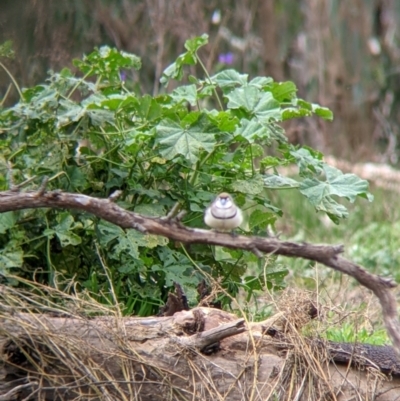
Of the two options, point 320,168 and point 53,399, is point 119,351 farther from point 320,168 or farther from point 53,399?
point 320,168

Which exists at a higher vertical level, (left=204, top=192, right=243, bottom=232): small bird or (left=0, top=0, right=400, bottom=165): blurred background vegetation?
(left=204, top=192, right=243, bottom=232): small bird

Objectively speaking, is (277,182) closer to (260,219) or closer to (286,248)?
(260,219)

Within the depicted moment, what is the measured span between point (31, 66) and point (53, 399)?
3866 mm

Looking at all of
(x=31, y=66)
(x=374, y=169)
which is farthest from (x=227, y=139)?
(x=374, y=169)

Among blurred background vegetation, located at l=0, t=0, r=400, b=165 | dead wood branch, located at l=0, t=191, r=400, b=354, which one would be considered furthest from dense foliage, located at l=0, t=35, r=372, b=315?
blurred background vegetation, located at l=0, t=0, r=400, b=165

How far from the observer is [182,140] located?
332 centimetres

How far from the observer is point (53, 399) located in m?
3.01

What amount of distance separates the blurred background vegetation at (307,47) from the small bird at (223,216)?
4.32 m

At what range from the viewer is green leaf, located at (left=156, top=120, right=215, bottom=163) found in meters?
3.29

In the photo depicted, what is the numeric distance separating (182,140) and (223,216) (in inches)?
15.0

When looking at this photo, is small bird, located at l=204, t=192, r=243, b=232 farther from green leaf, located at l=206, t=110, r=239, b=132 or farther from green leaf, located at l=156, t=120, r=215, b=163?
green leaf, located at l=206, t=110, r=239, b=132

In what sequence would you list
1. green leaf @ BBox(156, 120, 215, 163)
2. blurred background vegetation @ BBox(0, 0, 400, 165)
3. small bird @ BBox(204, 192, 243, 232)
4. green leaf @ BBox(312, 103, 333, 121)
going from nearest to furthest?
small bird @ BBox(204, 192, 243, 232) → green leaf @ BBox(156, 120, 215, 163) → green leaf @ BBox(312, 103, 333, 121) → blurred background vegetation @ BBox(0, 0, 400, 165)

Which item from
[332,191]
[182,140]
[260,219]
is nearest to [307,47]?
[260,219]

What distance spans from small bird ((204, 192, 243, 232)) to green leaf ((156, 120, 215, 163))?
0.20 metres
